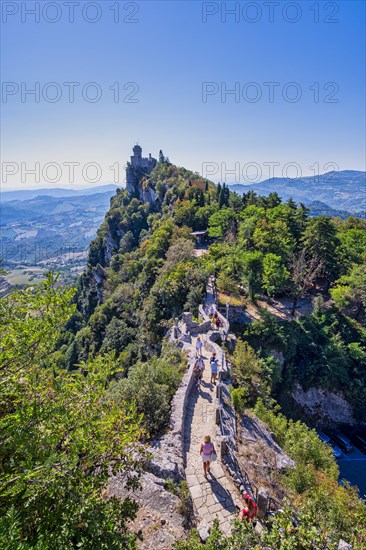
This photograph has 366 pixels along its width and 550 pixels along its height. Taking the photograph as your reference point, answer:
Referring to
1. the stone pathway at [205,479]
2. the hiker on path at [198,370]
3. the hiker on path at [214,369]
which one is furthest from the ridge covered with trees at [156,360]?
the hiker on path at [214,369]

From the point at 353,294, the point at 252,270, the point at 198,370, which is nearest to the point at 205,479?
the point at 198,370

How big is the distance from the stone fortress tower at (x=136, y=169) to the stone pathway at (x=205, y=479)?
271ft

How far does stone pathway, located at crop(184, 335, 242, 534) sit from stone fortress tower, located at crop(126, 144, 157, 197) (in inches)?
3256

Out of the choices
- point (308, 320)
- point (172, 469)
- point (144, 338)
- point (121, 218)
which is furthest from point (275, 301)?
point (121, 218)

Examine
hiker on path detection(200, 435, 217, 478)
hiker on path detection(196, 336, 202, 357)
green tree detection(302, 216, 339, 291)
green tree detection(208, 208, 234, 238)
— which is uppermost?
green tree detection(208, 208, 234, 238)

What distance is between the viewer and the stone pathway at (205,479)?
8363 mm

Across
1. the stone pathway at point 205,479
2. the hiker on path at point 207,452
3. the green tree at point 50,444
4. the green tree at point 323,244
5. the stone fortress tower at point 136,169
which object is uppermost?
the stone fortress tower at point 136,169

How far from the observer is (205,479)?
953cm

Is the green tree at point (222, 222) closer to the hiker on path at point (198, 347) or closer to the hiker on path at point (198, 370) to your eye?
the hiker on path at point (198, 347)

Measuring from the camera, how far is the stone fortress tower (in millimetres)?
91062

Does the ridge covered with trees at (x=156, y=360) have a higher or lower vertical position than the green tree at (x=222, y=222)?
lower

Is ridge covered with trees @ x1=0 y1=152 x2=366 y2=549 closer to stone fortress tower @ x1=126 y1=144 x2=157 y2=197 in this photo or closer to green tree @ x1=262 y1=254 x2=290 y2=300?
green tree @ x1=262 y1=254 x2=290 y2=300

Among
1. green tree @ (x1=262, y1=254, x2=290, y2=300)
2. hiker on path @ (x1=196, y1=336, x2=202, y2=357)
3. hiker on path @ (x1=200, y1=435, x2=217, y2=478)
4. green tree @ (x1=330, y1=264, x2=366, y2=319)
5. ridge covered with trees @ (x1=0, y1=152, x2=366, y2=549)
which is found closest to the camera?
ridge covered with trees @ (x1=0, y1=152, x2=366, y2=549)

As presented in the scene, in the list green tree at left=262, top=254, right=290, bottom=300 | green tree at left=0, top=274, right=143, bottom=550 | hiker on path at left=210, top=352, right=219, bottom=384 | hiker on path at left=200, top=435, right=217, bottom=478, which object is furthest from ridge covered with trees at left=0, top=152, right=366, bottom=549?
hiker on path at left=200, top=435, right=217, bottom=478
